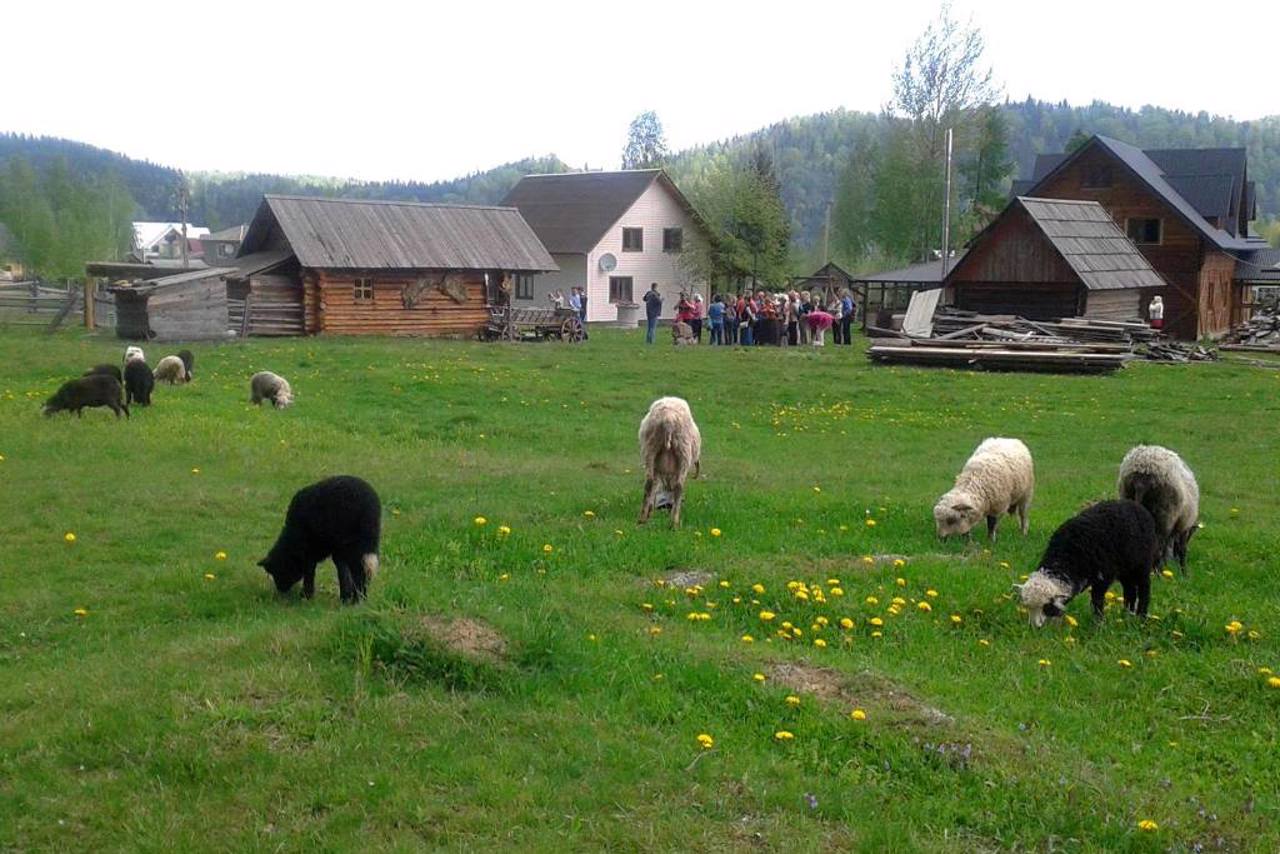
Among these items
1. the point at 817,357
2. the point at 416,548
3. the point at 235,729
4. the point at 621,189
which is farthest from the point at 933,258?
the point at 235,729

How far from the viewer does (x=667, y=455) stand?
1262cm

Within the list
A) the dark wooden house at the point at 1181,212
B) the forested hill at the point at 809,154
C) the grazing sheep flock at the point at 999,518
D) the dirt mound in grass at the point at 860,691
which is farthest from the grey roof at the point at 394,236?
the forested hill at the point at 809,154

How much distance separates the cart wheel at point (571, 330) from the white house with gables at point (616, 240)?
17.7 metres

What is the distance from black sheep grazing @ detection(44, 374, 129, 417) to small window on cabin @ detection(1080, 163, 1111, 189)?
145 ft

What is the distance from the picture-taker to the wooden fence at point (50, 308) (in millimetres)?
40938

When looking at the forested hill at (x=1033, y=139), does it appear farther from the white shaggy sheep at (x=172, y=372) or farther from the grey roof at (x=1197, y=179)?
the white shaggy sheep at (x=172, y=372)

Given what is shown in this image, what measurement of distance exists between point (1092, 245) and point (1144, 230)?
9.16m

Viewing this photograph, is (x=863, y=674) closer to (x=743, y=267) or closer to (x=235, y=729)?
(x=235, y=729)

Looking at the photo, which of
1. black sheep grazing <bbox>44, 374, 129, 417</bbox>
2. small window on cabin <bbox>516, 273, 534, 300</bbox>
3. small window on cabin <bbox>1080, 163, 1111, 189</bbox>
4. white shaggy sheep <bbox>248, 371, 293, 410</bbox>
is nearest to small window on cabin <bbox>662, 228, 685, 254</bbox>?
small window on cabin <bbox>516, 273, 534, 300</bbox>

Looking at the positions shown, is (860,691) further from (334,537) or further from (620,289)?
(620,289)

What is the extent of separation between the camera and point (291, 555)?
371 inches

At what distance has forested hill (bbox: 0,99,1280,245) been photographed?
15162 cm

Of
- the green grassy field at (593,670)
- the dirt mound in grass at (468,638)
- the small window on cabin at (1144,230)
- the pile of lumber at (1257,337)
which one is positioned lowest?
the green grassy field at (593,670)

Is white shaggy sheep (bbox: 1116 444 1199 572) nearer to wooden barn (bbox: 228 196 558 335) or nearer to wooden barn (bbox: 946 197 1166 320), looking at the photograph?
wooden barn (bbox: 946 197 1166 320)
